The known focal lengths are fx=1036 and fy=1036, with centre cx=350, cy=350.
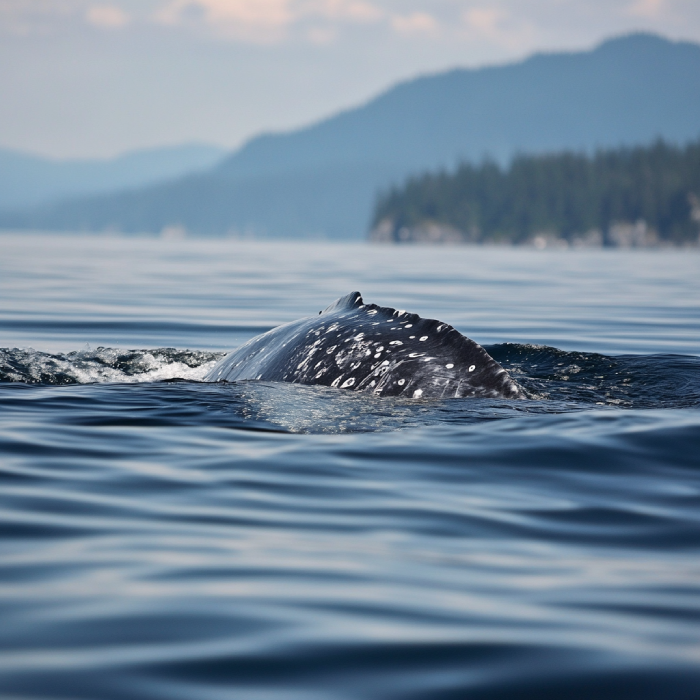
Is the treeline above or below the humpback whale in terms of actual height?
above

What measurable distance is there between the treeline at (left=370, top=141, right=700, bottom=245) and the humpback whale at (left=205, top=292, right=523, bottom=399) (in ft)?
512

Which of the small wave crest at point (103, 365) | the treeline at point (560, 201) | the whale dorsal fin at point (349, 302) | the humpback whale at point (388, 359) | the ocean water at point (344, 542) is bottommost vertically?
the ocean water at point (344, 542)

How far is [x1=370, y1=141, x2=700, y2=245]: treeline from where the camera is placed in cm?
16000

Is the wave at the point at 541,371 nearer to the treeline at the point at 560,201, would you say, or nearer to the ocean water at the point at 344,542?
the ocean water at the point at 344,542

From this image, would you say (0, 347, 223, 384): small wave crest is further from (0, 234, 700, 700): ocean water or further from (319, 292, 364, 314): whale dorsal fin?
(319, 292, 364, 314): whale dorsal fin

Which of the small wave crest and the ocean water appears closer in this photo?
the ocean water

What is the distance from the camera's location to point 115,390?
8.13 meters

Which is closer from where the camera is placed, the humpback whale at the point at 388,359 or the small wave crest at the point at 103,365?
the humpback whale at the point at 388,359

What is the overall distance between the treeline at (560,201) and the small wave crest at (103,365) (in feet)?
504

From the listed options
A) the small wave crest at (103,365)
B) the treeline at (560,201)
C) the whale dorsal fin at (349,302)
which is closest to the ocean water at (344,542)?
the small wave crest at (103,365)

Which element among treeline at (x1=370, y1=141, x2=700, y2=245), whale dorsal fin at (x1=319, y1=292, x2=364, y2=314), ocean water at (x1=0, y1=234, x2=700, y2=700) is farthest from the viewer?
treeline at (x1=370, y1=141, x2=700, y2=245)

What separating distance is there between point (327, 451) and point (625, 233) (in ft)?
537

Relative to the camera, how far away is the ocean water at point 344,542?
2893 millimetres

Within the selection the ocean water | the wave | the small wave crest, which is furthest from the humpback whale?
the small wave crest
